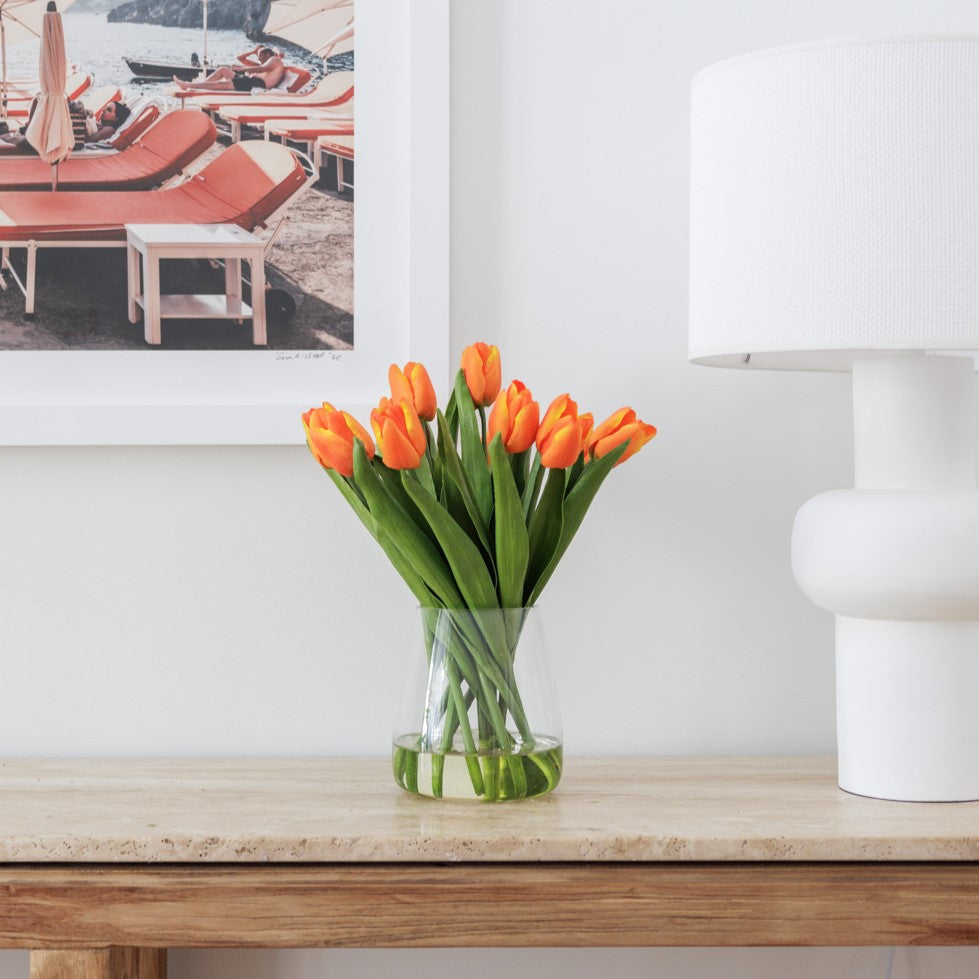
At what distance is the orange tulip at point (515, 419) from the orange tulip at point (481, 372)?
47 mm

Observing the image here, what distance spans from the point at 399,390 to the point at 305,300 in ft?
0.91

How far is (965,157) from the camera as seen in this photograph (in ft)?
2.64

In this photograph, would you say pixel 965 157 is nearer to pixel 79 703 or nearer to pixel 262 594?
pixel 262 594

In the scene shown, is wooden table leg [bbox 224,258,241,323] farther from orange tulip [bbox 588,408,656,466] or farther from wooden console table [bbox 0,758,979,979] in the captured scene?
wooden console table [bbox 0,758,979,979]

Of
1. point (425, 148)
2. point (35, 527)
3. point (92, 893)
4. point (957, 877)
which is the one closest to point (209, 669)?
point (35, 527)

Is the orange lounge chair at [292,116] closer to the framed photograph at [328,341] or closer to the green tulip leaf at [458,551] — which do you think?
the framed photograph at [328,341]

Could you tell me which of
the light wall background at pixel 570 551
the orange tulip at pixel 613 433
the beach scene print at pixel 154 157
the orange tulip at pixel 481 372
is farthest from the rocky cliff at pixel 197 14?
the orange tulip at pixel 613 433

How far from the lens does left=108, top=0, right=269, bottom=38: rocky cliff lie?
1122 mm

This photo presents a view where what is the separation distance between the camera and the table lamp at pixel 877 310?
31.6 inches

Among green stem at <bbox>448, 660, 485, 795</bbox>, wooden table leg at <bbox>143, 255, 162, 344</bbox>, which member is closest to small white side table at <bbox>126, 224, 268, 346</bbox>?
wooden table leg at <bbox>143, 255, 162, 344</bbox>

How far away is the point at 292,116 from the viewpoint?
3.70 ft

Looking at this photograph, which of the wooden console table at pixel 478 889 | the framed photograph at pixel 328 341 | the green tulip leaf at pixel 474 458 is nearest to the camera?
the wooden console table at pixel 478 889

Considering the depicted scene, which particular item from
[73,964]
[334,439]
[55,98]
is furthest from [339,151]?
[73,964]

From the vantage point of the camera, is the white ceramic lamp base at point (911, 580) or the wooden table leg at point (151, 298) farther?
the wooden table leg at point (151, 298)
